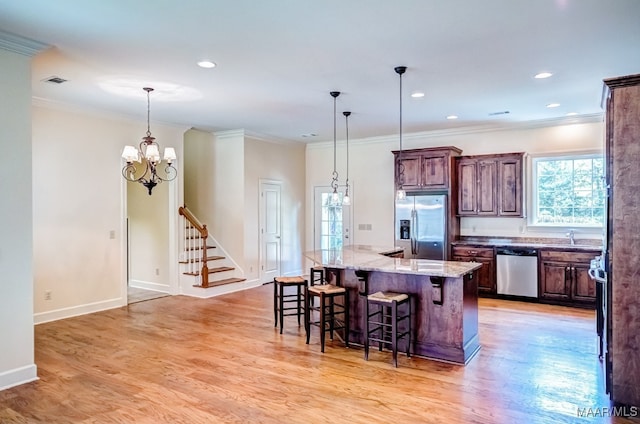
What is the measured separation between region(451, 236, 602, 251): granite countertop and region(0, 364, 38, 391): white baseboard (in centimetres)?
583

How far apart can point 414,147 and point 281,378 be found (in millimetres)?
5430

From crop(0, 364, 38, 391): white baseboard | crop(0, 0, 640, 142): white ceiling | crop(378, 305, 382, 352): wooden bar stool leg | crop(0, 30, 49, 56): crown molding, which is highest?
crop(0, 0, 640, 142): white ceiling

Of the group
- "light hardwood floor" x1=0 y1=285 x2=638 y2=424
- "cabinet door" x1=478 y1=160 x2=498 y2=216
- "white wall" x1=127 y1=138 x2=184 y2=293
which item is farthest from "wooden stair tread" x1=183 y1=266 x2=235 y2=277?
"cabinet door" x1=478 y1=160 x2=498 y2=216

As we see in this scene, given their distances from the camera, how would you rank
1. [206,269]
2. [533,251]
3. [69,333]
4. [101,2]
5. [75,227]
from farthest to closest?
[206,269] → [533,251] → [75,227] → [69,333] → [101,2]

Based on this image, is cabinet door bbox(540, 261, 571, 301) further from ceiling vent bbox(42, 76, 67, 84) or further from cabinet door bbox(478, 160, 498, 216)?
ceiling vent bbox(42, 76, 67, 84)

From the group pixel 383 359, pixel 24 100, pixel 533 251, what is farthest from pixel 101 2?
pixel 533 251

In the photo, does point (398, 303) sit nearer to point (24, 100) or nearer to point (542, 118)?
point (24, 100)

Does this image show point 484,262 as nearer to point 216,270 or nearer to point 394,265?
point 394,265

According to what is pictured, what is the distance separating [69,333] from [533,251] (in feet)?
20.8

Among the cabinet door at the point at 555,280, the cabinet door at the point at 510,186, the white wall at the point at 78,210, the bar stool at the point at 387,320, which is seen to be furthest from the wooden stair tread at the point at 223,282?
the cabinet door at the point at 555,280

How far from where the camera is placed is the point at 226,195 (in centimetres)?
781

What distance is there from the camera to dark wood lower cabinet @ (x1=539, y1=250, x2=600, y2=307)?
598 centimetres

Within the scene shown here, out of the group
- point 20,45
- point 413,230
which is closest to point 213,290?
point 413,230

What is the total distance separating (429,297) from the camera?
4180mm
